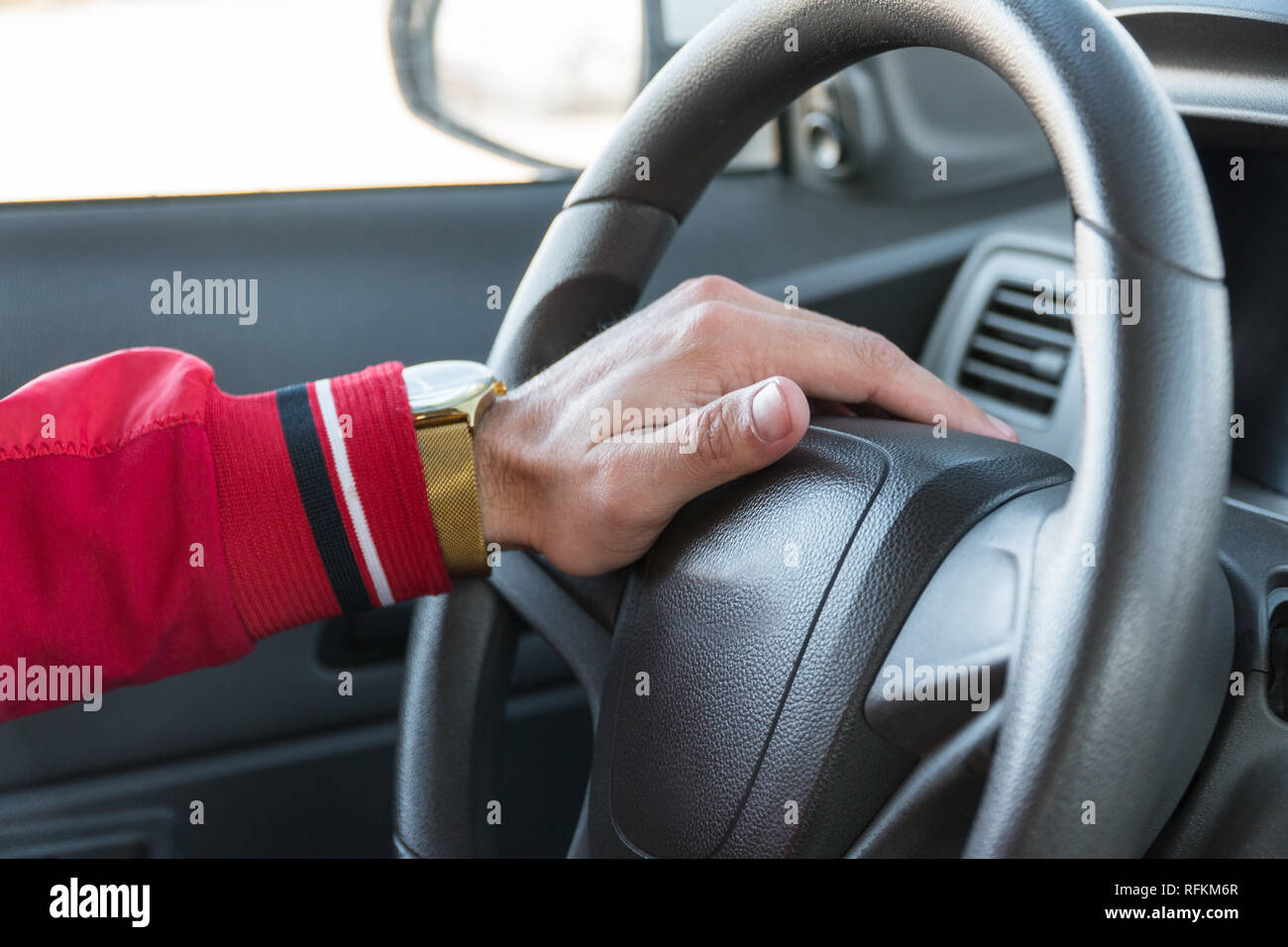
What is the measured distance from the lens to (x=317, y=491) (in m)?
0.68

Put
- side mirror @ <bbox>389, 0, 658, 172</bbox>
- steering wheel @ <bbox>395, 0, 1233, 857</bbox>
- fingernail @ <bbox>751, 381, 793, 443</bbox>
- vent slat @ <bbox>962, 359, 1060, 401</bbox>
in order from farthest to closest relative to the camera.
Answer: side mirror @ <bbox>389, 0, 658, 172</bbox>, vent slat @ <bbox>962, 359, 1060, 401</bbox>, fingernail @ <bbox>751, 381, 793, 443</bbox>, steering wheel @ <bbox>395, 0, 1233, 857</bbox>

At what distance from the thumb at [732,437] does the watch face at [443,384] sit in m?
0.15

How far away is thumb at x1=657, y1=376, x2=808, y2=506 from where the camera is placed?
581 millimetres

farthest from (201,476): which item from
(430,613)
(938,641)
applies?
(938,641)

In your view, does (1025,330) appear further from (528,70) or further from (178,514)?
(178,514)

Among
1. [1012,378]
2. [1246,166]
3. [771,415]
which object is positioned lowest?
[1012,378]

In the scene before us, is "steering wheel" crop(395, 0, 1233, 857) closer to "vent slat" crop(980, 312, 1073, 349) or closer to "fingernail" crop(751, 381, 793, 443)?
"fingernail" crop(751, 381, 793, 443)

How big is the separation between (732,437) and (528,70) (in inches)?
36.9

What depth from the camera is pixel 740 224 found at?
4.70 feet

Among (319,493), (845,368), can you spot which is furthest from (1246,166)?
(319,493)

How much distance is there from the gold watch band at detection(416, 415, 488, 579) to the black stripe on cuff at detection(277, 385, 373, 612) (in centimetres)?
5

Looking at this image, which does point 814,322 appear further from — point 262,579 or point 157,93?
point 157,93

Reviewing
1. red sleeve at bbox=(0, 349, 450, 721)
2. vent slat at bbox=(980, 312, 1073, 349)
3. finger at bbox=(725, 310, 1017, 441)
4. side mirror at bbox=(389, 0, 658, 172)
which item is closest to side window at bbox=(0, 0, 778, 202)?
side mirror at bbox=(389, 0, 658, 172)

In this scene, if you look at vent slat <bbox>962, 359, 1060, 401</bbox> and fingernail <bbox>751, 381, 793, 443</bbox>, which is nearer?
fingernail <bbox>751, 381, 793, 443</bbox>
